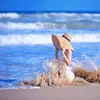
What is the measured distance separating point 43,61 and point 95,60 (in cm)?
48

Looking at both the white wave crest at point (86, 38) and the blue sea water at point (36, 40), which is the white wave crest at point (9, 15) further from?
the white wave crest at point (86, 38)

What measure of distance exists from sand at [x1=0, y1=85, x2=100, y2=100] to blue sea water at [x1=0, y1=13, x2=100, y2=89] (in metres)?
0.07

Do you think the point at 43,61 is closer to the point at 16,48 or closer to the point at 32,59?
the point at 32,59

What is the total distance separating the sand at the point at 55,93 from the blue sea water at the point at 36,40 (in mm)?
72

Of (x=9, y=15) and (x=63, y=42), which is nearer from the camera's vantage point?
(x=9, y=15)

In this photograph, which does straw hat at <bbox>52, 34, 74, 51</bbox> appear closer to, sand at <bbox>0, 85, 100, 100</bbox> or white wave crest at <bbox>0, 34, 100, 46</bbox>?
white wave crest at <bbox>0, 34, 100, 46</bbox>

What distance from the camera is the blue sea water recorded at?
8.24 feet

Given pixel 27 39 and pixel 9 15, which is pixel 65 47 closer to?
pixel 27 39

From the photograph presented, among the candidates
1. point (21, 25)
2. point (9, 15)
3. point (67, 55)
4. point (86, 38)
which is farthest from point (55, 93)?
point (9, 15)

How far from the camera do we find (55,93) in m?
2.61

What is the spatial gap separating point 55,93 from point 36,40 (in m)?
0.51
